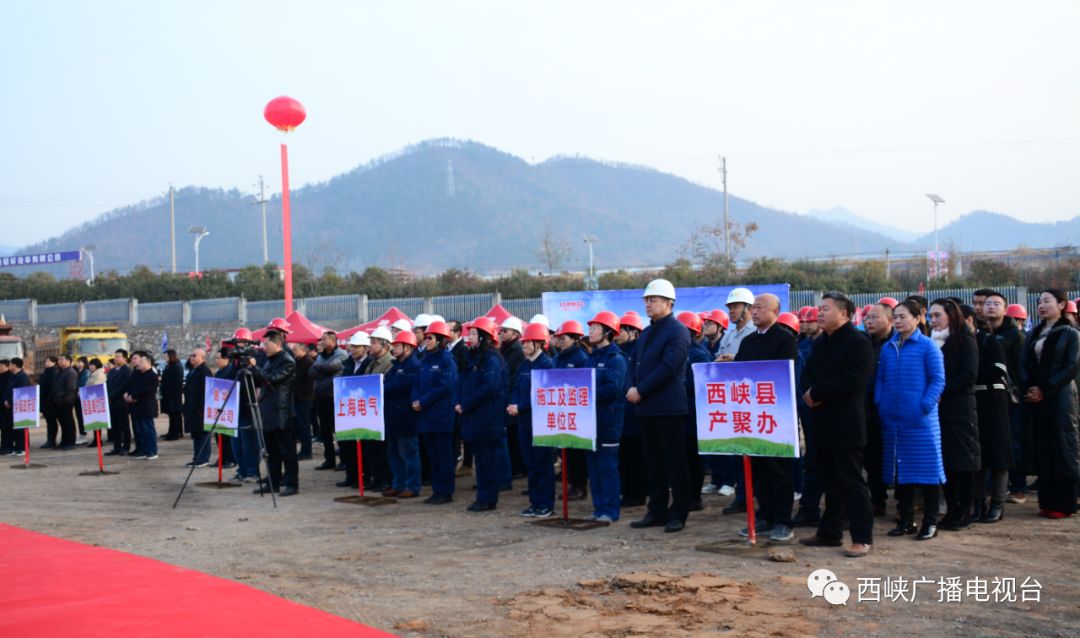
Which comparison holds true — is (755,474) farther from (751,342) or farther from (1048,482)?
(1048,482)

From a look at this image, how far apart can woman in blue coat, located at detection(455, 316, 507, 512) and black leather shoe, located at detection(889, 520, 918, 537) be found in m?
4.24

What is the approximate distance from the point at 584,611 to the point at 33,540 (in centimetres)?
609

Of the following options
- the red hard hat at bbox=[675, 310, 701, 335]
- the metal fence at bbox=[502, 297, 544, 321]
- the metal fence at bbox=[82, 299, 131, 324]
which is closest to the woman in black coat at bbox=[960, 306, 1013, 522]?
the red hard hat at bbox=[675, 310, 701, 335]

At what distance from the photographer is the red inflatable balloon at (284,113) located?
23656mm

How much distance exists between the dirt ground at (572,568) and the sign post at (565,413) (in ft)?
1.49

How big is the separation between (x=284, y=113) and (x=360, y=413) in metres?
13.8

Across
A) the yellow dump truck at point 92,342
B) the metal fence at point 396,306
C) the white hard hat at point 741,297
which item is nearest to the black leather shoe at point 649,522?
the white hard hat at point 741,297

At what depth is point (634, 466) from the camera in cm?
1085

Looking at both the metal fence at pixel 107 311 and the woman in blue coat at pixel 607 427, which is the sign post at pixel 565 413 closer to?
the woman in blue coat at pixel 607 427

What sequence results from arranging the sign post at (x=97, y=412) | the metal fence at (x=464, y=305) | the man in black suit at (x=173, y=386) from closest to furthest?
the sign post at (x=97, y=412), the man in black suit at (x=173, y=386), the metal fence at (x=464, y=305)

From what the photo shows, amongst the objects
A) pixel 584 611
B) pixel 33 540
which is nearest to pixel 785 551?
pixel 584 611

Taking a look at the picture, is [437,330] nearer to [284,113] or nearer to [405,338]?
[405,338]

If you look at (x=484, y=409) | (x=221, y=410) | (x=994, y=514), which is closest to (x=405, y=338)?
(x=484, y=409)

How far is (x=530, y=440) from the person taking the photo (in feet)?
36.6
